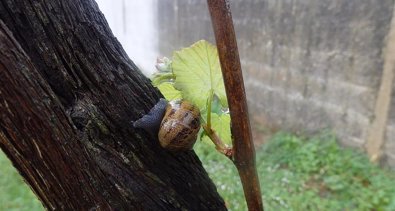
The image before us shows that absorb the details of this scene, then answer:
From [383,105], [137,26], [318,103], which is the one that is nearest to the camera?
[383,105]

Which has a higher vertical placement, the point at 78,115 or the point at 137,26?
the point at 78,115

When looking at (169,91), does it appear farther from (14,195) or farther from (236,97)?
(14,195)

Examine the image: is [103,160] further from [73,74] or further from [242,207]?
[242,207]

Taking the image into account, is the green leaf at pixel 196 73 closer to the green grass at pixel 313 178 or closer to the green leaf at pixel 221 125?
the green leaf at pixel 221 125

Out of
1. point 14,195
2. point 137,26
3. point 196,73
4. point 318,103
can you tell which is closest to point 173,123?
point 196,73

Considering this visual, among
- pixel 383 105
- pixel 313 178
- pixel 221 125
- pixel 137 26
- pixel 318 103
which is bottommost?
pixel 313 178

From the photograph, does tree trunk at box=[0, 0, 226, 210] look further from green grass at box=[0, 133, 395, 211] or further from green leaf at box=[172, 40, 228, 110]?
green grass at box=[0, 133, 395, 211]

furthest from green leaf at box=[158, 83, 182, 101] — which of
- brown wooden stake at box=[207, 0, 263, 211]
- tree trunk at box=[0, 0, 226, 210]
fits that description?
brown wooden stake at box=[207, 0, 263, 211]
